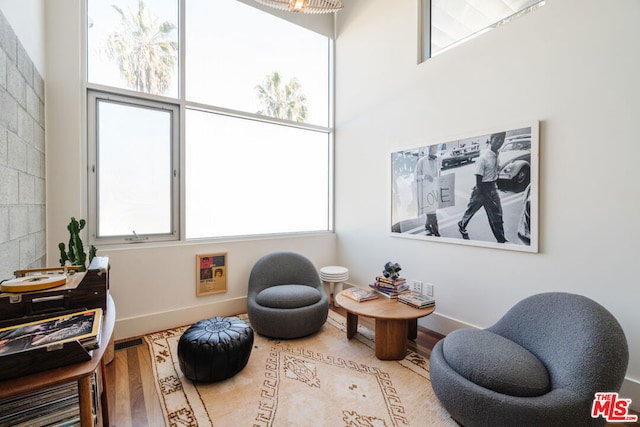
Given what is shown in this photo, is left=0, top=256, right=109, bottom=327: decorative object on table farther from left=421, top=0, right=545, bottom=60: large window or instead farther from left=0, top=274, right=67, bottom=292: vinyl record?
left=421, top=0, right=545, bottom=60: large window

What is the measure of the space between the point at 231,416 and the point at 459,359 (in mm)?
1419

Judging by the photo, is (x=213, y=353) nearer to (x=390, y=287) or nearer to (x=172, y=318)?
(x=172, y=318)

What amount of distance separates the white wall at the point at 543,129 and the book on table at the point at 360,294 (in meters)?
0.63

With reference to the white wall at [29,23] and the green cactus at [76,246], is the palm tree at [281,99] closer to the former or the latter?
the white wall at [29,23]

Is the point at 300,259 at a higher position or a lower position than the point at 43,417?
higher

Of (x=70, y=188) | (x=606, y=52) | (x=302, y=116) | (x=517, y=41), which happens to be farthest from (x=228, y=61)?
(x=606, y=52)

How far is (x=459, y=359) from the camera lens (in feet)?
5.62

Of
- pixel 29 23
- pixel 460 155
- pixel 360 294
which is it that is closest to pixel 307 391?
pixel 360 294

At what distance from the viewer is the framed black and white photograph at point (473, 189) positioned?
2.27 meters

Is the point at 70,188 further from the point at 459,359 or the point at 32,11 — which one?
the point at 459,359

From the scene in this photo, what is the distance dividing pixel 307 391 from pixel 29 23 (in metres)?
3.27

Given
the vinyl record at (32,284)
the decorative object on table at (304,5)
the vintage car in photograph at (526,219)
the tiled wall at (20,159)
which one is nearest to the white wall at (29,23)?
the tiled wall at (20,159)

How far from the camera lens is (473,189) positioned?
2.58 meters

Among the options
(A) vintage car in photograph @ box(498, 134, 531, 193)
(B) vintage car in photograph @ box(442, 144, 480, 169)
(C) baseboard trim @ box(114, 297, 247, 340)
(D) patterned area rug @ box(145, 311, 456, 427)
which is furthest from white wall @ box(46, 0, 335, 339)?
(A) vintage car in photograph @ box(498, 134, 531, 193)
